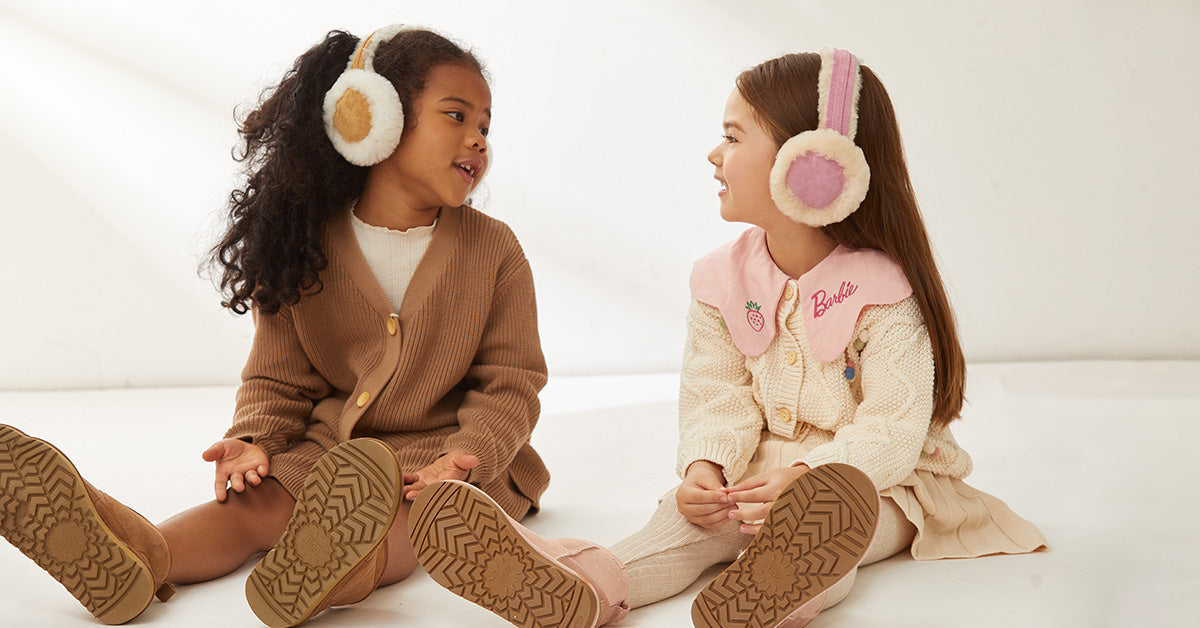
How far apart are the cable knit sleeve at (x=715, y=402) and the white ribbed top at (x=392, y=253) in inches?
16.9

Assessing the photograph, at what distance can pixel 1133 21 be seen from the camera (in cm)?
296

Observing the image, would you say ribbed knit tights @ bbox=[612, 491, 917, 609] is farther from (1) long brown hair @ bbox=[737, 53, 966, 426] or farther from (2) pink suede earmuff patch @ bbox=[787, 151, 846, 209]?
(2) pink suede earmuff patch @ bbox=[787, 151, 846, 209]

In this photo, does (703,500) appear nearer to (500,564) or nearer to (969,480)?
(500,564)

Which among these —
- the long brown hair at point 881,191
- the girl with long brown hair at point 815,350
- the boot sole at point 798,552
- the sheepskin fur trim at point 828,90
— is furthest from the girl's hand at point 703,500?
the sheepskin fur trim at point 828,90

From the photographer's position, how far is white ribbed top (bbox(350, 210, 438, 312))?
5.29ft

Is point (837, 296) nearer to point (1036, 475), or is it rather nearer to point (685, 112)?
point (1036, 475)

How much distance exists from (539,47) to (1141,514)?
2.10 metres

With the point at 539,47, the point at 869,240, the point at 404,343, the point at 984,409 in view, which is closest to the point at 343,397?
the point at 404,343

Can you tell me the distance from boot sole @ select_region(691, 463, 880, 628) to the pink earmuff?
427 mm

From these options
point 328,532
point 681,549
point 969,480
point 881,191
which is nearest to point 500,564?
point 328,532

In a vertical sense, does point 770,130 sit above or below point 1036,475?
above

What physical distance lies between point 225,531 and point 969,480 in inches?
47.9

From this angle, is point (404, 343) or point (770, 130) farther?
point (404, 343)

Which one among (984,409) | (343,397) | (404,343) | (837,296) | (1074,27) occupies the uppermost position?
(1074,27)
